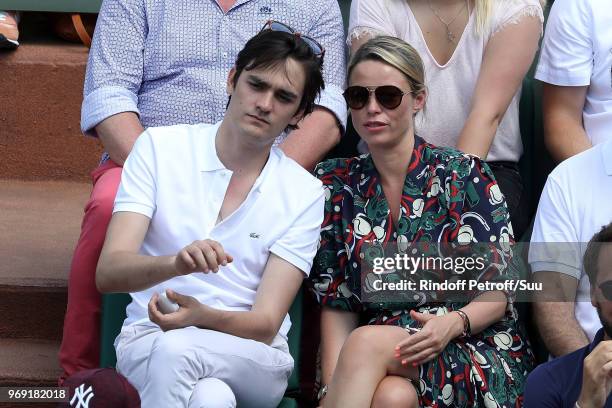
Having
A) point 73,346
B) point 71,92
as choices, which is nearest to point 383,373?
point 73,346

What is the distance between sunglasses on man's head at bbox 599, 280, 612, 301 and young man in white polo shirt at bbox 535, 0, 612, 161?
1.31m

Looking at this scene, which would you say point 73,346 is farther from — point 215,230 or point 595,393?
point 595,393

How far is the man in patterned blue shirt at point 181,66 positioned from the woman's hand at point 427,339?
0.80 m

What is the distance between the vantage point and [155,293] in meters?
2.74

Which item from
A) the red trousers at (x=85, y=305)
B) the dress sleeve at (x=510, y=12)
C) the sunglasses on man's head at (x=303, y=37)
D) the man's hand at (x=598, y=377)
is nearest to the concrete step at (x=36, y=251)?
the red trousers at (x=85, y=305)

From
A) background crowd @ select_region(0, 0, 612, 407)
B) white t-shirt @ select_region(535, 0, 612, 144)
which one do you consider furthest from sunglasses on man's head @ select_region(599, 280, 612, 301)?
white t-shirt @ select_region(535, 0, 612, 144)

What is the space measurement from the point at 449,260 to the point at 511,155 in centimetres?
69

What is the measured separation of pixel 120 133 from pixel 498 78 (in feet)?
3.60

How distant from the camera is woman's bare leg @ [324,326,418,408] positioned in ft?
8.92

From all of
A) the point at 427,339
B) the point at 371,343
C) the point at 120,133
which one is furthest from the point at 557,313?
the point at 120,133

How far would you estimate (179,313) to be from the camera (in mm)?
2645

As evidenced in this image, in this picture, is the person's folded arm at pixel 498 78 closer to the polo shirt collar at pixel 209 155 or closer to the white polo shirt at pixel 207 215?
the white polo shirt at pixel 207 215

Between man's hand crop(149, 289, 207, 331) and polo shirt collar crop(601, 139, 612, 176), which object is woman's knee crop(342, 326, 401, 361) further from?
polo shirt collar crop(601, 139, 612, 176)

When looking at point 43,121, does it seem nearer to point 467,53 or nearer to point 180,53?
point 180,53
